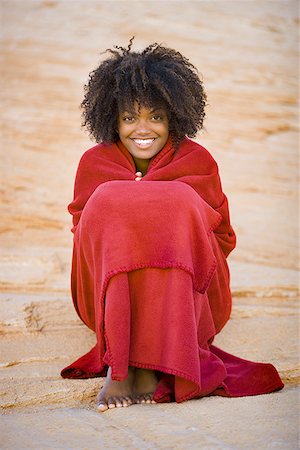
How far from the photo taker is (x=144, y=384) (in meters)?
2.92

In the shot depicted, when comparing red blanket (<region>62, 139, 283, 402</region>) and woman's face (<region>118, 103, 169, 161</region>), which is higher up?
woman's face (<region>118, 103, 169, 161</region>)

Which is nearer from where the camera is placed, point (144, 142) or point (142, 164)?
point (144, 142)

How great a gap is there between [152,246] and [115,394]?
23.2 inches

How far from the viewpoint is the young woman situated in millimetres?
2781

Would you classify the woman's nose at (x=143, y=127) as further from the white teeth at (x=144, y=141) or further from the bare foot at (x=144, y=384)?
the bare foot at (x=144, y=384)

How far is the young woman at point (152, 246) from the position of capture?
2.78 meters

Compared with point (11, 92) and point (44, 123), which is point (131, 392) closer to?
point (44, 123)

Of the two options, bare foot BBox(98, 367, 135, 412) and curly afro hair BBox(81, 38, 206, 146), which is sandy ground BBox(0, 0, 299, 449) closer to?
bare foot BBox(98, 367, 135, 412)

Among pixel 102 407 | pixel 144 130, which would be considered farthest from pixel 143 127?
pixel 102 407

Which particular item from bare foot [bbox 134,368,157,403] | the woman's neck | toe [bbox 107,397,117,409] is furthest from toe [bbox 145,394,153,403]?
the woman's neck

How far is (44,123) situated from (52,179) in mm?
1646

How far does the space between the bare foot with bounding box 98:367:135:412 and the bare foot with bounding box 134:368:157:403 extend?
3 cm

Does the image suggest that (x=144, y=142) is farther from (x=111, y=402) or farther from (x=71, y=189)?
(x=71, y=189)

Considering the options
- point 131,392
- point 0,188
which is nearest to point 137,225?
point 131,392
